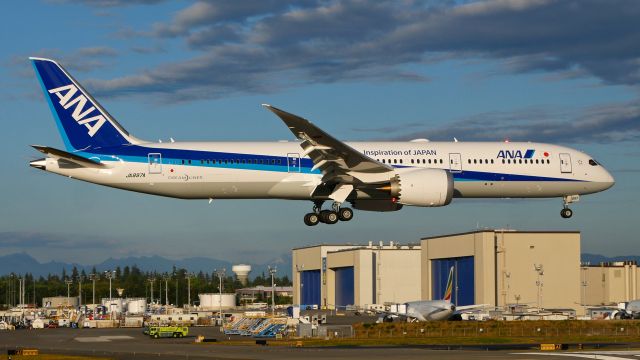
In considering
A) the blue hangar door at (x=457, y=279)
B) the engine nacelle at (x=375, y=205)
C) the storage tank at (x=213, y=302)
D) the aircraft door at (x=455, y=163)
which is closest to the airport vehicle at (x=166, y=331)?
the engine nacelle at (x=375, y=205)

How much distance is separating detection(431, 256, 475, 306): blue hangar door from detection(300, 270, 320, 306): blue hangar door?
139ft

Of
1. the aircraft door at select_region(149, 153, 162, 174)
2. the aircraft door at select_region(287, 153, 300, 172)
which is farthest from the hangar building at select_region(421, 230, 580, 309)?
the aircraft door at select_region(149, 153, 162, 174)

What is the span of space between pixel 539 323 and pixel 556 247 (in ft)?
150

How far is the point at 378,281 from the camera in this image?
522 feet

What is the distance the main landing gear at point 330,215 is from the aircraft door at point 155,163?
1009 cm

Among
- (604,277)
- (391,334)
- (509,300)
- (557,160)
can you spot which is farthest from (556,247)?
(557,160)

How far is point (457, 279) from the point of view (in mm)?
132625

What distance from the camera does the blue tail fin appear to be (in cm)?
6525

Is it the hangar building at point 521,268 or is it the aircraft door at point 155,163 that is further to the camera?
the hangar building at point 521,268

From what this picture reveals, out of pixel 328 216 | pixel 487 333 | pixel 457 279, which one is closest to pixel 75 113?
pixel 328 216

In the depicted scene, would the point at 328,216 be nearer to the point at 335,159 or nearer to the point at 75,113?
the point at 335,159

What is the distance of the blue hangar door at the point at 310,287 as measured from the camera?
18050cm

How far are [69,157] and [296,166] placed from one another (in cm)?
1400

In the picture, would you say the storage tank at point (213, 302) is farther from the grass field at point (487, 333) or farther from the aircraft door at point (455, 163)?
the aircraft door at point (455, 163)
